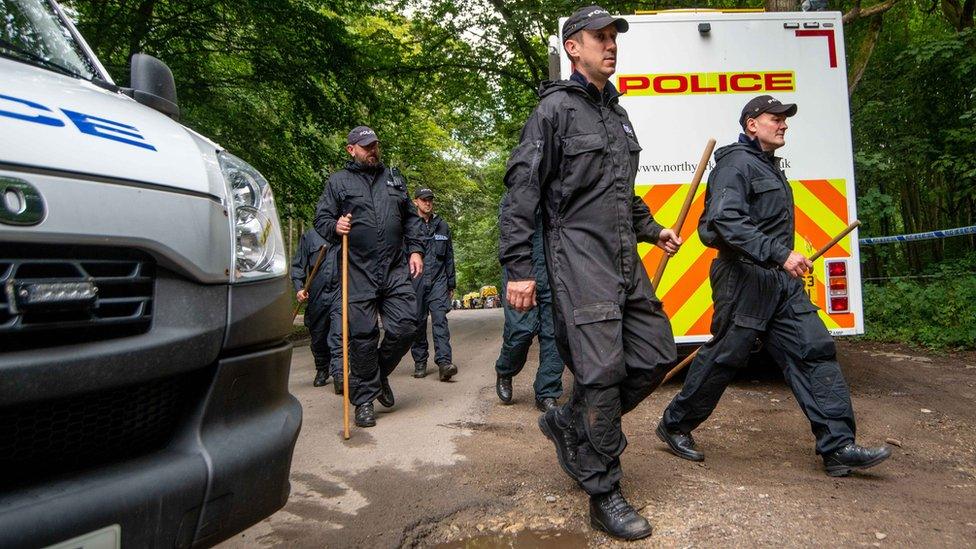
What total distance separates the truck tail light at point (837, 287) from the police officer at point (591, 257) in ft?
9.03

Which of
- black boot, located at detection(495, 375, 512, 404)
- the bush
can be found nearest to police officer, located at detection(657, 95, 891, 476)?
black boot, located at detection(495, 375, 512, 404)

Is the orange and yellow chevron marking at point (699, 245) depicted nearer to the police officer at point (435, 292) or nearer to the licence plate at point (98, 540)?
the police officer at point (435, 292)

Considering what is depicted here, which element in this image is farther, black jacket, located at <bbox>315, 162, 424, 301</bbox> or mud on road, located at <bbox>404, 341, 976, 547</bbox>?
black jacket, located at <bbox>315, 162, 424, 301</bbox>

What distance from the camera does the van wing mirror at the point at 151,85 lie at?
2.37m

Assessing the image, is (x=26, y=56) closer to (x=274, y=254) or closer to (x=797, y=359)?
(x=274, y=254)

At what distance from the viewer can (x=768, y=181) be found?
3664 mm

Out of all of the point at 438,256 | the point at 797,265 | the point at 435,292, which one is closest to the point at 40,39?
the point at 797,265

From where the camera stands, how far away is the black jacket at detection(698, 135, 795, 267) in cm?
351

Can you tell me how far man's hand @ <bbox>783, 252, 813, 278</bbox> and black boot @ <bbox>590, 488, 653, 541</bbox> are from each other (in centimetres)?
143

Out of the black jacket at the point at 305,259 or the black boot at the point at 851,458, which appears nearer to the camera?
the black boot at the point at 851,458

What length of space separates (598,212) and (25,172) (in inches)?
81.8

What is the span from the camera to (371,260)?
4.82 metres

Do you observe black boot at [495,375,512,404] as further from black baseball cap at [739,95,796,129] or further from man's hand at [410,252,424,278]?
black baseball cap at [739,95,796,129]

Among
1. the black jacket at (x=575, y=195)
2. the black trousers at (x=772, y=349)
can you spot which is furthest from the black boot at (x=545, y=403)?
the black jacket at (x=575, y=195)
